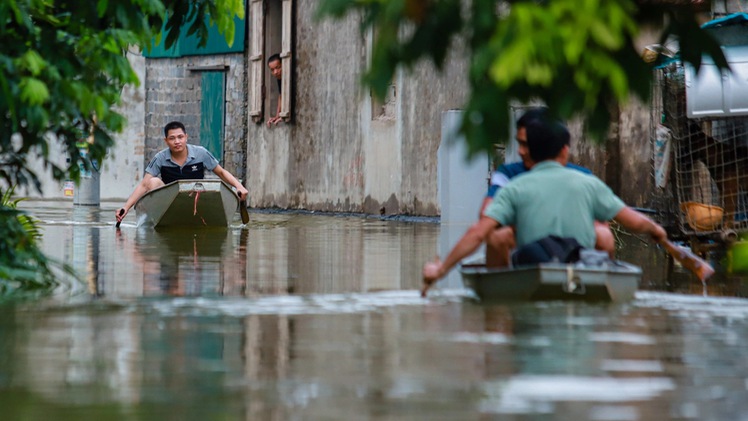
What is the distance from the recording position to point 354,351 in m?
6.39

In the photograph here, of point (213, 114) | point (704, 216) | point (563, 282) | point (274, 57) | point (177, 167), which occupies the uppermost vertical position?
point (274, 57)

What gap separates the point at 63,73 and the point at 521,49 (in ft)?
16.7

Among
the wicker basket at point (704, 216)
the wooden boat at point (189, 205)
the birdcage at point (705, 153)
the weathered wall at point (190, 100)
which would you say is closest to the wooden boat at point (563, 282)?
the birdcage at point (705, 153)

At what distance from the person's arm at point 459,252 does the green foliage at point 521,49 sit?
392 centimetres

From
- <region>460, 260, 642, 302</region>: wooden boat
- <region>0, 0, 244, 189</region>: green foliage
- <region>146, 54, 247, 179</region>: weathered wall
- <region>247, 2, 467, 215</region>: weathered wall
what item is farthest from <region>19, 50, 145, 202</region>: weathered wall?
<region>460, 260, 642, 302</region>: wooden boat

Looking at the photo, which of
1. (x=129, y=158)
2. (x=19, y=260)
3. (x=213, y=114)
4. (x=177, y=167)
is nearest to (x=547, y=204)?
(x=19, y=260)

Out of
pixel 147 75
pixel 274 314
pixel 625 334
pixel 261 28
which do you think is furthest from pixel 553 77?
pixel 147 75

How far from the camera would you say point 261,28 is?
31.4m

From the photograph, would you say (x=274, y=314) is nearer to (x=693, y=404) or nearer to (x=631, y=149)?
(x=693, y=404)

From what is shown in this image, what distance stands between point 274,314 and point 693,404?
3.41 meters

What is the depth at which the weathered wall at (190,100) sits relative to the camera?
33.5 m

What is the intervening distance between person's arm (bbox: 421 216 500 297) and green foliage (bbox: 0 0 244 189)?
6.10ft

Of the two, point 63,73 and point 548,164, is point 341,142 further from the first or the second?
point 63,73

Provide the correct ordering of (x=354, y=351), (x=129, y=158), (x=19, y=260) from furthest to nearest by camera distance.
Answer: (x=129, y=158)
(x=19, y=260)
(x=354, y=351)
